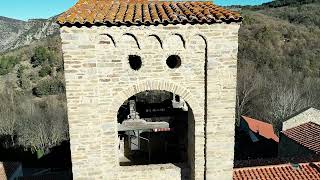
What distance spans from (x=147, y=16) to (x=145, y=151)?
3.36 m

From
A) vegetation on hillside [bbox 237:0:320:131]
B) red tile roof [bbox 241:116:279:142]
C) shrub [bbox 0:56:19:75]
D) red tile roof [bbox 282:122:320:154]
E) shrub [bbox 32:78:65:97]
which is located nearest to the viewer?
red tile roof [bbox 282:122:320:154]

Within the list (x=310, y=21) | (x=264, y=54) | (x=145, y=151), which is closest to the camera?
(x=145, y=151)

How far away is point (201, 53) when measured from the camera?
5.59 metres

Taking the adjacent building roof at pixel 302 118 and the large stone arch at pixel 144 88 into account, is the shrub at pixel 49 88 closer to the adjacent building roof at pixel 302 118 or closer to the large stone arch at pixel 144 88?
the adjacent building roof at pixel 302 118

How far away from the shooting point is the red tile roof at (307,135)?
48.3 ft

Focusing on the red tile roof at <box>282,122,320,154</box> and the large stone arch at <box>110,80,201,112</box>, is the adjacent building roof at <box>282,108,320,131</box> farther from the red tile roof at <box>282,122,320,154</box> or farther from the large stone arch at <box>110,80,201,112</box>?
the large stone arch at <box>110,80,201,112</box>

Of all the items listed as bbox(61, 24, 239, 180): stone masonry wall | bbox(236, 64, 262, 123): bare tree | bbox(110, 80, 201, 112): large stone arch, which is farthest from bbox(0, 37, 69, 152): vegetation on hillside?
bbox(110, 80, 201, 112): large stone arch

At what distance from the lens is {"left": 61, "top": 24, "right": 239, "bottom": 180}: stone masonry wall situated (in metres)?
5.30

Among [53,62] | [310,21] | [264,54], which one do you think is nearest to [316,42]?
[264,54]

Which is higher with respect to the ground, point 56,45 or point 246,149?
point 56,45

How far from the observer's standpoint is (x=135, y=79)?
555cm

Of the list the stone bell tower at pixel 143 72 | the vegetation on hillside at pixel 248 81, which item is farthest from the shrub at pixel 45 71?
the stone bell tower at pixel 143 72

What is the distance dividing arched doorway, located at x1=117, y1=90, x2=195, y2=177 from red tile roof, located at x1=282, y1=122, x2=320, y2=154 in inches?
379

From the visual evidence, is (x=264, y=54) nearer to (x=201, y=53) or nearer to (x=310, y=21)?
(x=310, y=21)
